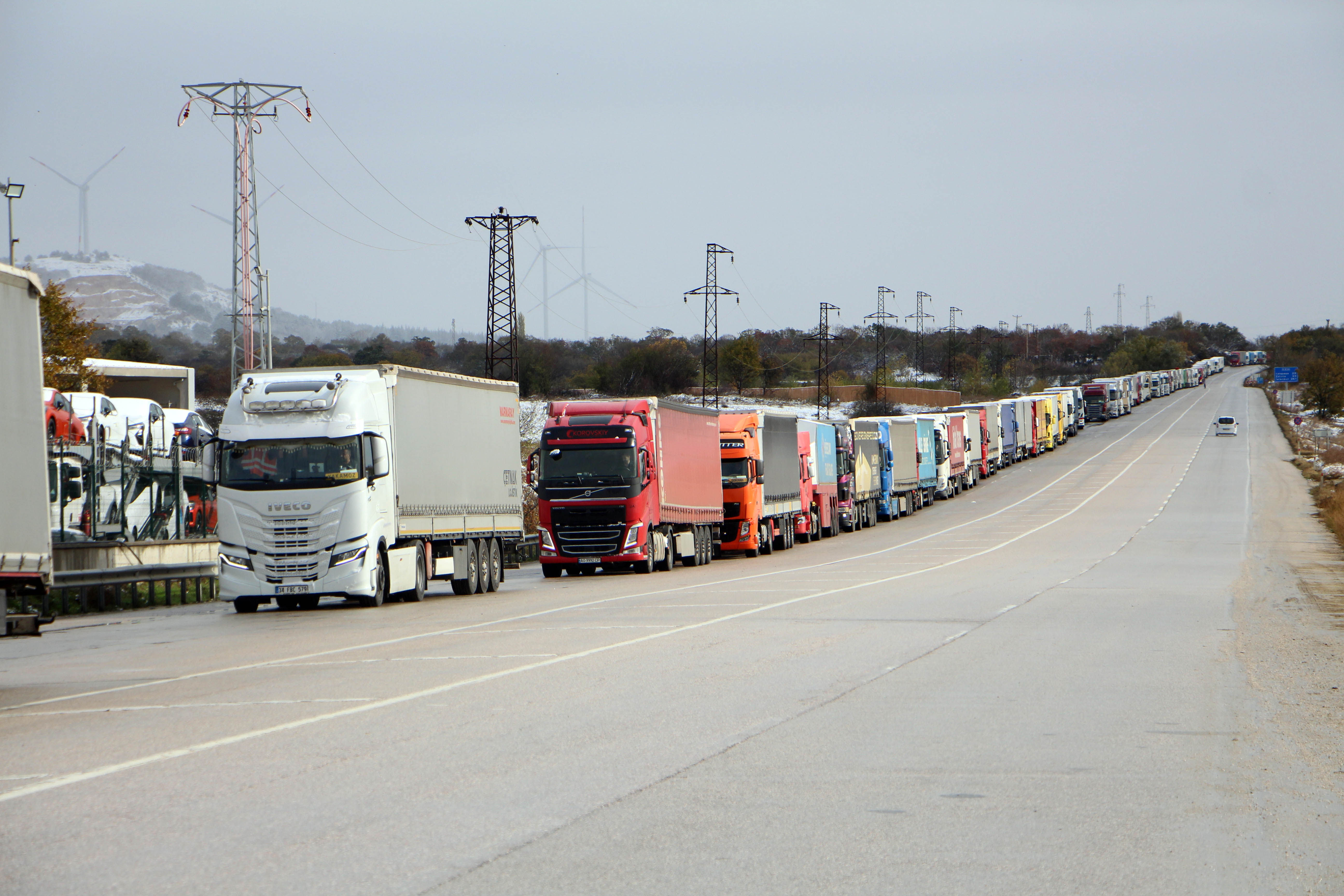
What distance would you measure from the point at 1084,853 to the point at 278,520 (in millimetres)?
17449

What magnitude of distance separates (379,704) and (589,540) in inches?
829

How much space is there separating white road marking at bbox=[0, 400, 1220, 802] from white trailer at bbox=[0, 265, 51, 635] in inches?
141

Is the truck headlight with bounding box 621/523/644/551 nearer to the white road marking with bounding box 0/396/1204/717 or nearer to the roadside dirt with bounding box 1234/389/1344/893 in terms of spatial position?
the white road marking with bounding box 0/396/1204/717

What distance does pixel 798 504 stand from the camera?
4606cm

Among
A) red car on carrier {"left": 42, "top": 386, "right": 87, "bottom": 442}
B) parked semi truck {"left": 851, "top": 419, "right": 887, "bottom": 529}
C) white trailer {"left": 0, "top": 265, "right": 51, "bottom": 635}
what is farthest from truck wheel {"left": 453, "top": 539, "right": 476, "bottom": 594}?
parked semi truck {"left": 851, "top": 419, "right": 887, "bottom": 529}

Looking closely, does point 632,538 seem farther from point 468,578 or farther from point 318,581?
point 318,581

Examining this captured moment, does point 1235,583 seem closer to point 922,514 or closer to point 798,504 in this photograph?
point 798,504

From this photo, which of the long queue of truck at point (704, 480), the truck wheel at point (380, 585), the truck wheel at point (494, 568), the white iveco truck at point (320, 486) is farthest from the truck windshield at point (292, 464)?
the long queue of truck at point (704, 480)

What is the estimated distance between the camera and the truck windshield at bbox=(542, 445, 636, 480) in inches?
1243

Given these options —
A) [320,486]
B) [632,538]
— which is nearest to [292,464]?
[320,486]

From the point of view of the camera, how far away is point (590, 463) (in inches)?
1246

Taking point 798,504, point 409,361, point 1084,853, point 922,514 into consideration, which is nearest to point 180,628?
point 1084,853

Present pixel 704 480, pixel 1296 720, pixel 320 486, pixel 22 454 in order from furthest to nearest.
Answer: pixel 704 480, pixel 320 486, pixel 22 454, pixel 1296 720

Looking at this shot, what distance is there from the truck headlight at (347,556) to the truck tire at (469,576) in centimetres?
439
